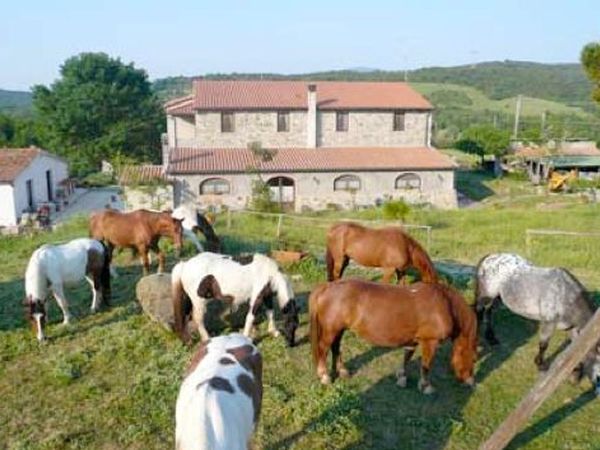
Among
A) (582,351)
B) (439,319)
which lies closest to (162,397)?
(439,319)

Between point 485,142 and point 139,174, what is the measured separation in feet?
88.0

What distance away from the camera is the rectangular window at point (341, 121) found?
30.5 meters

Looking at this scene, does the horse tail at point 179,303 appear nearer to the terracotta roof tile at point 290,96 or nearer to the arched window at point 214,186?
the arched window at point 214,186

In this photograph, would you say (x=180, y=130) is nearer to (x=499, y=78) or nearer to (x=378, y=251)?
(x=378, y=251)

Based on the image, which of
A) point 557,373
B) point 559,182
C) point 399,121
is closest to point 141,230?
point 557,373

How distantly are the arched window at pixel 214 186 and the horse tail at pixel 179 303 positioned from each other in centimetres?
1939

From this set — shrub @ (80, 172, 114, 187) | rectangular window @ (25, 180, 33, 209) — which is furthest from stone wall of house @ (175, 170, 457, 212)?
shrub @ (80, 172, 114, 187)

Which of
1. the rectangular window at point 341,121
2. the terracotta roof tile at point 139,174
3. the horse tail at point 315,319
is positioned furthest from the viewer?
the rectangular window at point 341,121

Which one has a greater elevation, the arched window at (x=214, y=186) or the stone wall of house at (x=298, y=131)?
the stone wall of house at (x=298, y=131)

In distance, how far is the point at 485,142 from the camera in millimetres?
42375

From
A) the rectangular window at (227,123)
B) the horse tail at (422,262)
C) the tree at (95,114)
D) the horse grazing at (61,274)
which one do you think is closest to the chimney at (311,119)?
the rectangular window at (227,123)

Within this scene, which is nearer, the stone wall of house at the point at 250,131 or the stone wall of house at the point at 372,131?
the stone wall of house at the point at 250,131

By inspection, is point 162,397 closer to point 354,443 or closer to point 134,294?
point 354,443

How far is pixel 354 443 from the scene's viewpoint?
6.04 m
